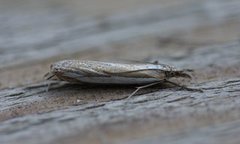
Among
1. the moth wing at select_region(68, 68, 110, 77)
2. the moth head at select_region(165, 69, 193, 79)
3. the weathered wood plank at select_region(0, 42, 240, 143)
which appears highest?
the moth wing at select_region(68, 68, 110, 77)

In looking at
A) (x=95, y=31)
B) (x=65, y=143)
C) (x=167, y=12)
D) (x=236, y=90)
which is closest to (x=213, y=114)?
(x=236, y=90)

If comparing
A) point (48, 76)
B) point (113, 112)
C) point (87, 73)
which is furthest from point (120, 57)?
point (113, 112)

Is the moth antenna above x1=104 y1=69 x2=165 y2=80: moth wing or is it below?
above

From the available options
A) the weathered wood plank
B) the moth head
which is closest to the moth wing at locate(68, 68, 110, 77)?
the weathered wood plank

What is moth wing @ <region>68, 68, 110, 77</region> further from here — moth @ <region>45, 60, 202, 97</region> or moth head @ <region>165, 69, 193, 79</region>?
moth head @ <region>165, 69, 193, 79</region>

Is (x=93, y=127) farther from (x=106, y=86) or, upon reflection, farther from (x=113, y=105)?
(x=106, y=86)

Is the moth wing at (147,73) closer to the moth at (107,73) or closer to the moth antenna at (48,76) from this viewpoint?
the moth at (107,73)

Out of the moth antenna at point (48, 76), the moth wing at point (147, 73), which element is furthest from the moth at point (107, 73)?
the moth antenna at point (48, 76)

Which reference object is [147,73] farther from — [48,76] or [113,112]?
[48,76]
